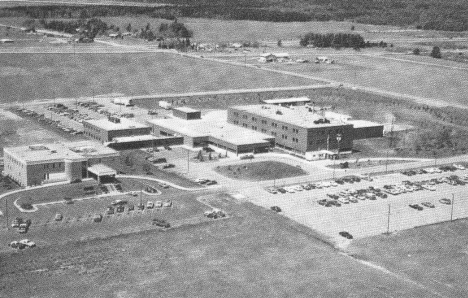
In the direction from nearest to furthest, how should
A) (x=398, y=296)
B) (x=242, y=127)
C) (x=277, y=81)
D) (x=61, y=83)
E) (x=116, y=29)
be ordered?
1. (x=398, y=296)
2. (x=242, y=127)
3. (x=61, y=83)
4. (x=277, y=81)
5. (x=116, y=29)

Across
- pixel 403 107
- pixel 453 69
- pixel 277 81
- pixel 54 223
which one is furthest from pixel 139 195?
pixel 453 69

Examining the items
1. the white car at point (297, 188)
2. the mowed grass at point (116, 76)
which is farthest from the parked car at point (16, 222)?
the mowed grass at point (116, 76)

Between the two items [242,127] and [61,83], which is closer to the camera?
[242,127]

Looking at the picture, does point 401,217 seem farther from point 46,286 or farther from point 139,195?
point 46,286

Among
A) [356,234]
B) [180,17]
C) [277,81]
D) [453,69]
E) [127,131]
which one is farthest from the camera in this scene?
[180,17]

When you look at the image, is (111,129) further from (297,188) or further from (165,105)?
(165,105)

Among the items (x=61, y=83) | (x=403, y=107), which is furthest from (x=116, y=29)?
(x=403, y=107)

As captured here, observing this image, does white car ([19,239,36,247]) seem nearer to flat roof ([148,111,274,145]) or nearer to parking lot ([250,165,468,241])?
parking lot ([250,165,468,241])

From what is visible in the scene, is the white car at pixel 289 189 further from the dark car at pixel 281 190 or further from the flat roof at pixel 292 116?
the flat roof at pixel 292 116
